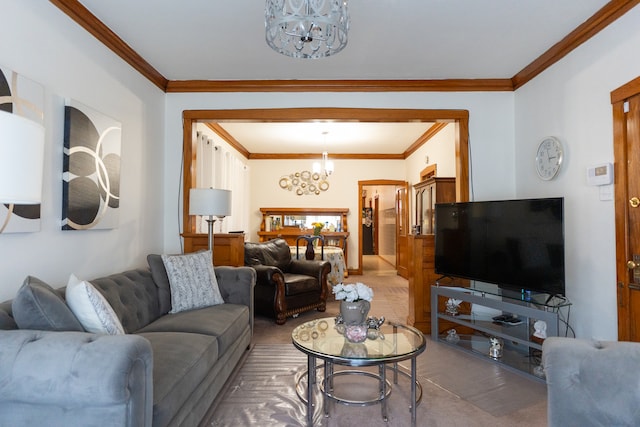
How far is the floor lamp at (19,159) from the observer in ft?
3.24

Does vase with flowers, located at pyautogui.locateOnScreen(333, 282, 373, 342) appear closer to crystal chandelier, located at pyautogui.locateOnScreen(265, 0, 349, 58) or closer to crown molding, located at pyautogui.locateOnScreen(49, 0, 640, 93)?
crystal chandelier, located at pyautogui.locateOnScreen(265, 0, 349, 58)

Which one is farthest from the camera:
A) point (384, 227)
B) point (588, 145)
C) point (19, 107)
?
point (384, 227)

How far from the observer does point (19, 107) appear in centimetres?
191

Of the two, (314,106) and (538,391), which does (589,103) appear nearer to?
(538,391)

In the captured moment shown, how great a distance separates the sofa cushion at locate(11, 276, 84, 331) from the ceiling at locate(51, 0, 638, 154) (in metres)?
1.92

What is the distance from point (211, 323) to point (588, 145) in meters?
3.08

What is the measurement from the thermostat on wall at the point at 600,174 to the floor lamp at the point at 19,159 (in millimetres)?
3178

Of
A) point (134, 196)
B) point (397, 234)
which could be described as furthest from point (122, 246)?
point (397, 234)

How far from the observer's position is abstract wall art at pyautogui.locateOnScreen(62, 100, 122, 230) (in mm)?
2305

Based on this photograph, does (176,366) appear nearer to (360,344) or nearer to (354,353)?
(354,353)

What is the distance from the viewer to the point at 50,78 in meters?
2.19

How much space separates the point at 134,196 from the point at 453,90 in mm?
3393

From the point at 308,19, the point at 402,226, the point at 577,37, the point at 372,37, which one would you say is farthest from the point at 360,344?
the point at 402,226

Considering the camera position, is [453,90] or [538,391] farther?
[453,90]
